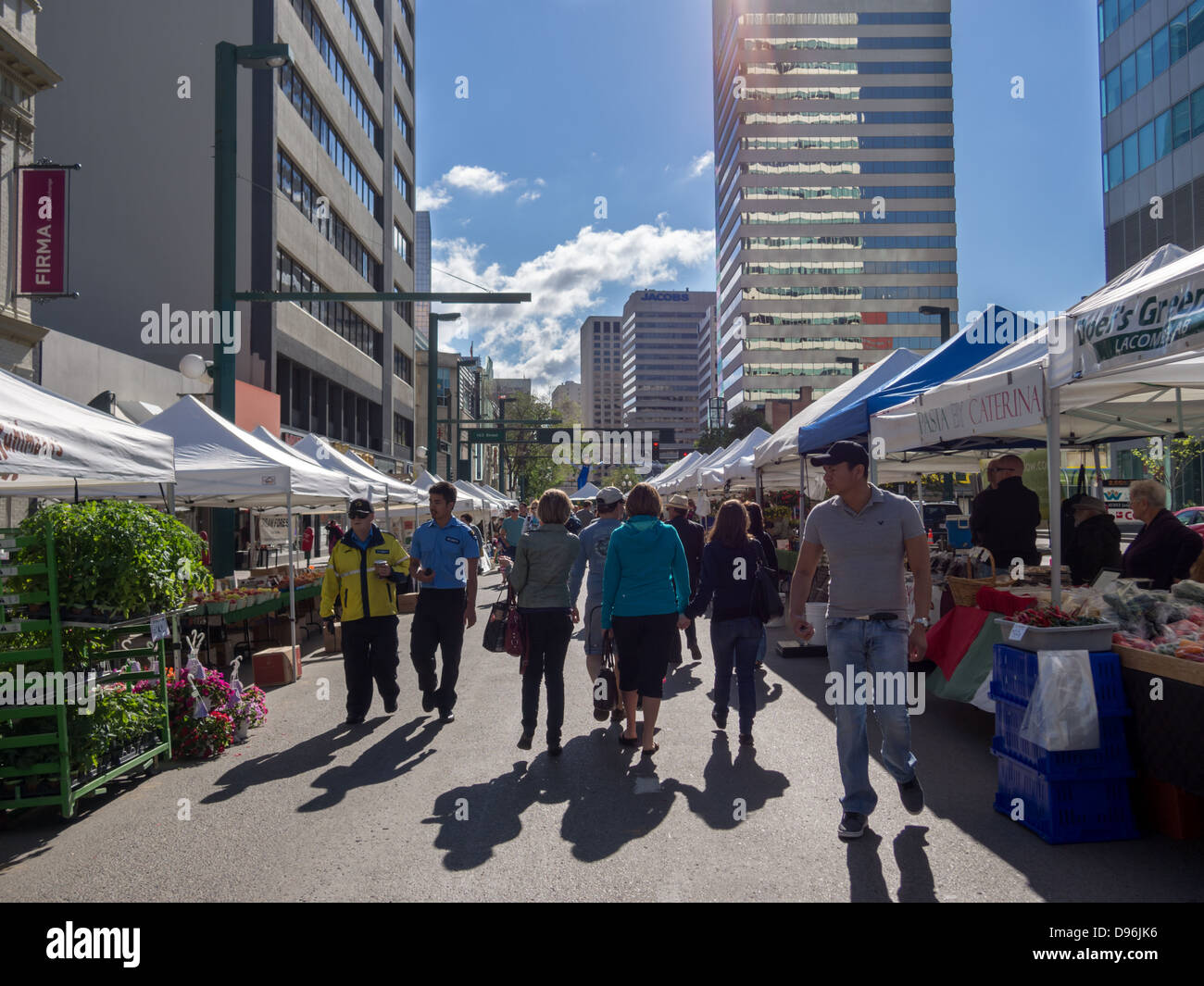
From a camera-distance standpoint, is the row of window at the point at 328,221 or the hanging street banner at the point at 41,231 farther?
the row of window at the point at 328,221

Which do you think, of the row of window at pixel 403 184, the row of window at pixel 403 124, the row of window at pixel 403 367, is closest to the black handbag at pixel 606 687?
the row of window at pixel 403 367

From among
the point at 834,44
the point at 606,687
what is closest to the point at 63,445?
the point at 606,687

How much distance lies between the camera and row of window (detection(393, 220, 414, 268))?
44253 mm

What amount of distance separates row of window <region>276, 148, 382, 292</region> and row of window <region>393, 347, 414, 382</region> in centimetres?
445

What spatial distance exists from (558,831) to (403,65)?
164 feet

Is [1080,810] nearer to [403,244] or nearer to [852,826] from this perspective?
[852,826]

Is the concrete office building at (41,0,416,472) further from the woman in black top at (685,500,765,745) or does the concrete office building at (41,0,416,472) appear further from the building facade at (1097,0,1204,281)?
the building facade at (1097,0,1204,281)

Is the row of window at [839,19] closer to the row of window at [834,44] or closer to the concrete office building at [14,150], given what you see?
the row of window at [834,44]

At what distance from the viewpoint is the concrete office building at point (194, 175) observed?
22734 mm

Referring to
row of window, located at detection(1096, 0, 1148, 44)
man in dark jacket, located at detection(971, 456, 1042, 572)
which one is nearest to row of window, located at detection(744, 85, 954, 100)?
row of window, located at detection(1096, 0, 1148, 44)

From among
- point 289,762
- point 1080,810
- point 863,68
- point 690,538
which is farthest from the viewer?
point 863,68

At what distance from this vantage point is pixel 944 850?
14.1ft

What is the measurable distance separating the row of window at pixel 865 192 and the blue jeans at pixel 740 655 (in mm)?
105534

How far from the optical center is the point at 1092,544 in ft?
25.9
